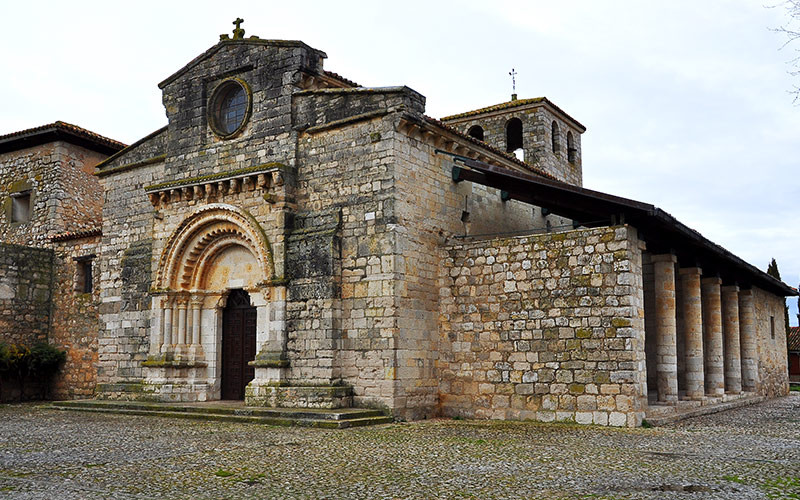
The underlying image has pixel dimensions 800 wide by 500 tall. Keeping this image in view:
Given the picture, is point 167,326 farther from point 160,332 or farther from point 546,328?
point 546,328

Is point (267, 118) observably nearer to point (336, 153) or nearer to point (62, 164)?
point (336, 153)

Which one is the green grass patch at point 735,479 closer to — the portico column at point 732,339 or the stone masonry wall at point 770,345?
the portico column at point 732,339

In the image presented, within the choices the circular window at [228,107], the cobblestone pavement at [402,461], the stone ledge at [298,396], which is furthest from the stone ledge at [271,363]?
the circular window at [228,107]

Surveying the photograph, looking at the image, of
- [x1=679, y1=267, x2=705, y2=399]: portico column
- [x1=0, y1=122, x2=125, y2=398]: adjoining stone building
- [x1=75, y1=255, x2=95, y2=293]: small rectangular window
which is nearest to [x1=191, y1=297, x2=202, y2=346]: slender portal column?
[x1=0, y1=122, x2=125, y2=398]: adjoining stone building

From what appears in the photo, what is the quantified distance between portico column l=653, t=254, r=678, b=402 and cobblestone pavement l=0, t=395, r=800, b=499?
1.42 meters

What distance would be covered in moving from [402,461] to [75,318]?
44.8 feet

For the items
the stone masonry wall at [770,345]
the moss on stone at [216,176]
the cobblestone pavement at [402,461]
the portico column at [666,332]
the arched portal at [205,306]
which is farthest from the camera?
the stone masonry wall at [770,345]

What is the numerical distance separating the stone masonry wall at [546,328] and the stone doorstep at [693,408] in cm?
56

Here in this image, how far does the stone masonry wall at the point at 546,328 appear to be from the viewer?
1179 centimetres

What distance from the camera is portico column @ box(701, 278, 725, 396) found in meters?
16.3

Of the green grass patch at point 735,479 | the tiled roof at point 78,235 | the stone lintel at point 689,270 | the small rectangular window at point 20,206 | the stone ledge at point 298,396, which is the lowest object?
the green grass patch at point 735,479

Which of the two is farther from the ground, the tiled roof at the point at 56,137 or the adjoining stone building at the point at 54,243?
the tiled roof at the point at 56,137

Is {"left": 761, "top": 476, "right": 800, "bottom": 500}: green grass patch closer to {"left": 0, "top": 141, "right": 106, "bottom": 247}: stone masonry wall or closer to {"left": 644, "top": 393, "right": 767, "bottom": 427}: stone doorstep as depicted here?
{"left": 644, "top": 393, "right": 767, "bottom": 427}: stone doorstep

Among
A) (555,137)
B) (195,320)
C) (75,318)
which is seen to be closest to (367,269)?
(195,320)
